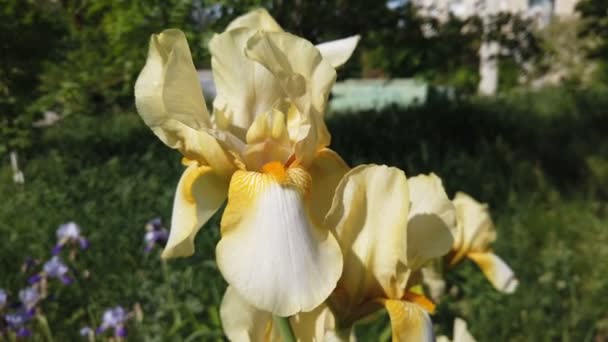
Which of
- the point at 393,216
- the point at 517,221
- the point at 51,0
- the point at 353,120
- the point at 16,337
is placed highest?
the point at 393,216

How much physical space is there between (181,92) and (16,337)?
5.06 ft

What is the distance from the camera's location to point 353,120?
19.2 ft

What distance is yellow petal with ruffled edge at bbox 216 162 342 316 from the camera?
0.62 metres

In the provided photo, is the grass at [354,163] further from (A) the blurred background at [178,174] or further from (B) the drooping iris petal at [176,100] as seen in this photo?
(B) the drooping iris petal at [176,100]

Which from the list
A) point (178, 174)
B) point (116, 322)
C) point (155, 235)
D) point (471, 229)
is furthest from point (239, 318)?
point (178, 174)

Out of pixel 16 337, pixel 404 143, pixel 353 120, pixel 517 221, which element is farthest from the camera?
pixel 353 120

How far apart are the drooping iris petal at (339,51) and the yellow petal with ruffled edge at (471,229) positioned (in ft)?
1.81

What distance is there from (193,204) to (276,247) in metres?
0.15

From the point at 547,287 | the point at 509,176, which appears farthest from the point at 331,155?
the point at 509,176

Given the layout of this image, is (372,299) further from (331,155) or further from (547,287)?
(547,287)

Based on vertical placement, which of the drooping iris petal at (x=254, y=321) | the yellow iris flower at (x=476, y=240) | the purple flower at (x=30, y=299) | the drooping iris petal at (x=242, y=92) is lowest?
the purple flower at (x=30, y=299)

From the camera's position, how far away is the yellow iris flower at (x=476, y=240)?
48.8 inches

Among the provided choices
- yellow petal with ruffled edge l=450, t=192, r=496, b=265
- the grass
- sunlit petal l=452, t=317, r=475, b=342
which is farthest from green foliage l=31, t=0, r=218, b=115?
sunlit petal l=452, t=317, r=475, b=342

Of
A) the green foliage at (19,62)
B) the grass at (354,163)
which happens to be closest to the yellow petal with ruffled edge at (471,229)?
the grass at (354,163)
